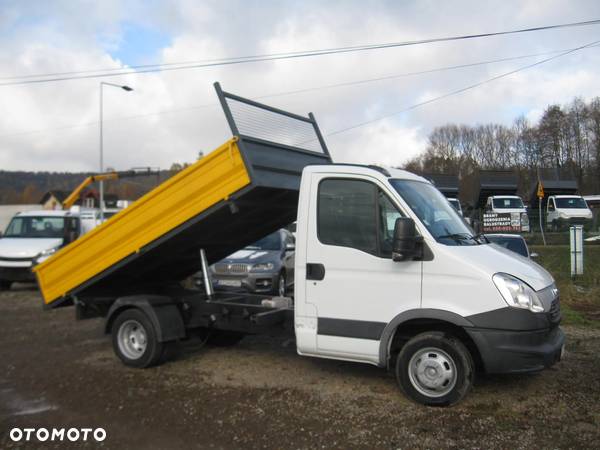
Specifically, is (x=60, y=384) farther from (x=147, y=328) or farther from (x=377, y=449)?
(x=377, y=449)

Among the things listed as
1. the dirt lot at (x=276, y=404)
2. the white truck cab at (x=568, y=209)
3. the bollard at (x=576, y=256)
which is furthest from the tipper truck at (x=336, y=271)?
the white truck cab at (x=568, y=209)

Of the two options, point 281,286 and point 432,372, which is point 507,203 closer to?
point 281,286

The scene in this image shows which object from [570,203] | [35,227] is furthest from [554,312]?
[570,203]

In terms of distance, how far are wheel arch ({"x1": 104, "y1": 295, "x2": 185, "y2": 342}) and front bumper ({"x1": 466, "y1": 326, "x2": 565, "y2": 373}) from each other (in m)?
3.50

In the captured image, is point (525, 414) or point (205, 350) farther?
point (205, 350)

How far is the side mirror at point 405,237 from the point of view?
4742 millimetres

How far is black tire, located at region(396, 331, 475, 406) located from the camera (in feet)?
15.9

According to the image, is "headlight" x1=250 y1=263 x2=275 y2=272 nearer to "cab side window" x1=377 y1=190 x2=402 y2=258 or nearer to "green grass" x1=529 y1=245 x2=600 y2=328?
"green grass" x1=529 y1=245 x2=600 y2=328

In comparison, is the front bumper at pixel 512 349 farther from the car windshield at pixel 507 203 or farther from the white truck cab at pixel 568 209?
the car windshield at pixel 507 203

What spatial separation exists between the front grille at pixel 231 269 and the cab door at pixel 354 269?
5.64 m

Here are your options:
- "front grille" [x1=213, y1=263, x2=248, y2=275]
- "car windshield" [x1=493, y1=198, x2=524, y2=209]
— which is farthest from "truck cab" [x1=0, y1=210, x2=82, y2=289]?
"car windshield" [x1=493, y1=198, x2=524, y2=209]

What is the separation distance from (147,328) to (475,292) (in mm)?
3848

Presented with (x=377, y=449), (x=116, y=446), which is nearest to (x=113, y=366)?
(x=116, y=446)

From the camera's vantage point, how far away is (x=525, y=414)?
4820 mm
